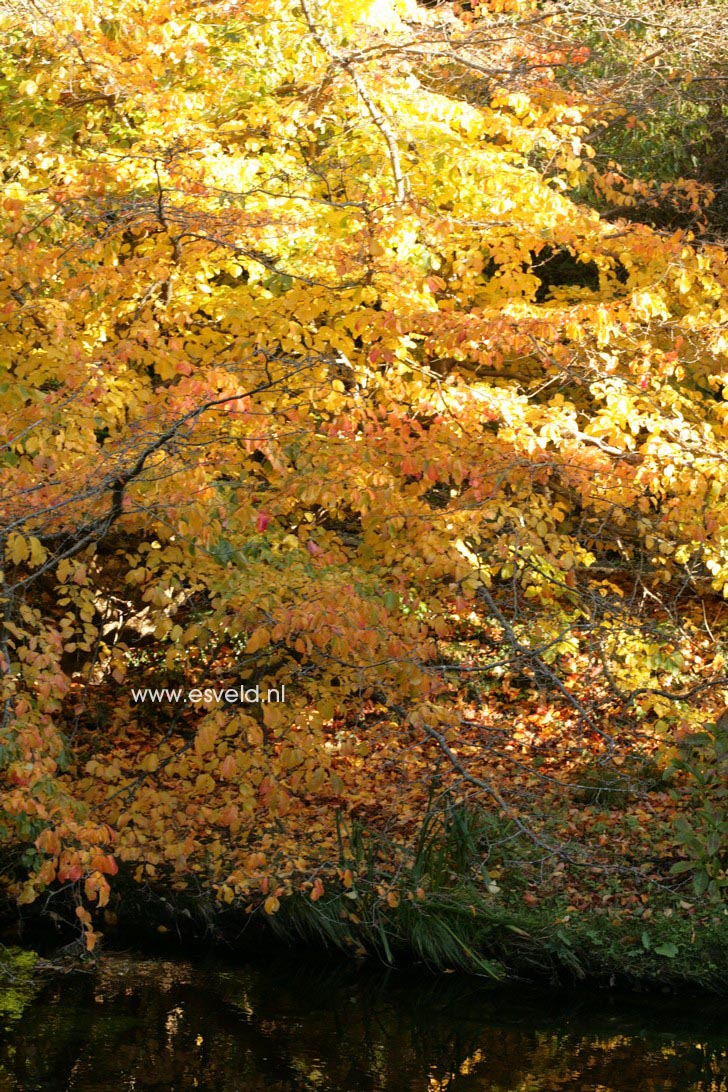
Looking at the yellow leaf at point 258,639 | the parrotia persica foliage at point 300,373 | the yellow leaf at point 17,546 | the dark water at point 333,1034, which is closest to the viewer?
the yellow leaf at point 17,546

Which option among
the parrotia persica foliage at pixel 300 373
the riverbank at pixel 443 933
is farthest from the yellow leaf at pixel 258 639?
the riverbank at pixel 443 933

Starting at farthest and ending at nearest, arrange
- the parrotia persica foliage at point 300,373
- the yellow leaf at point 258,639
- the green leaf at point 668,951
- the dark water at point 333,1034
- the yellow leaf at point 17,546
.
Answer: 1. the parrotia persica foliage at point 300,373
2. the green leaf at point 668,951
3. the yellow leaf at point 258,639
4. the dark water at point 333,1034
5. the yellow leaf at point 17,546

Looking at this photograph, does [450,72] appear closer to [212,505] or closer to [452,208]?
[452,208]

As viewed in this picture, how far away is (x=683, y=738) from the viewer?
684cm

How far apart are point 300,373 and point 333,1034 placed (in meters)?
3.81

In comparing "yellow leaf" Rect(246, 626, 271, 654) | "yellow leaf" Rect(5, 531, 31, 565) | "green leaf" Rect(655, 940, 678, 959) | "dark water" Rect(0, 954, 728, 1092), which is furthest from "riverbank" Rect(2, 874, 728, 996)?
"yellow leaf" Rect(5, 531, 31, 565)

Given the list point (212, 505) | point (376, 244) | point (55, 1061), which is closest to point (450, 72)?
point (376, 244)

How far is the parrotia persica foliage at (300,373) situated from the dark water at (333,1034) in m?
0.59

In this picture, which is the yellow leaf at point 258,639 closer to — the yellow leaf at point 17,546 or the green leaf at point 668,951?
the yellow leaf at point 17,546

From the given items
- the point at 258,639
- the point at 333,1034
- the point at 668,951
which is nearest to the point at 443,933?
the point at 333,1034

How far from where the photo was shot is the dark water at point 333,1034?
5.66 meters

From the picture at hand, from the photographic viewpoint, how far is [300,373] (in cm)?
767

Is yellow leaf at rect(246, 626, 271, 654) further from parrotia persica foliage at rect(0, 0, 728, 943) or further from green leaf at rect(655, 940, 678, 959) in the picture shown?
green leaf at rect(655, 940, 678, 959)

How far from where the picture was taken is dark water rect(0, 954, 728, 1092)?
5.66 m
